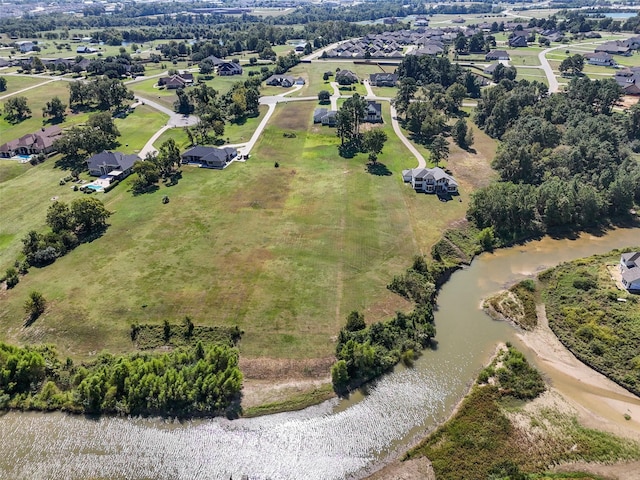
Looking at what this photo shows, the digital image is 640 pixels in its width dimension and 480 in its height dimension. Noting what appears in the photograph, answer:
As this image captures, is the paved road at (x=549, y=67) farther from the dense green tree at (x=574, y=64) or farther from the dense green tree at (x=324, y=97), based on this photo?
the dense green tree at (x=324, y=97)

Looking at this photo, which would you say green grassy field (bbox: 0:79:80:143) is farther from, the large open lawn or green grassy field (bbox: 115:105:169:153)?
the large open lawn

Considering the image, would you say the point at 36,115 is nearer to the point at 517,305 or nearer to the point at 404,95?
the point at 404,95

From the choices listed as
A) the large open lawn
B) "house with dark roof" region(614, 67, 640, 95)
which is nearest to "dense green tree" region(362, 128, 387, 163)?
the large open lawn

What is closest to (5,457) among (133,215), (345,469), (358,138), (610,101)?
(345,469)

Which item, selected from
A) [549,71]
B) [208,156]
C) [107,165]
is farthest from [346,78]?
[107,165]

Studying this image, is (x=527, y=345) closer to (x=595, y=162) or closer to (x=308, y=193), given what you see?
(x=308, y=193)
